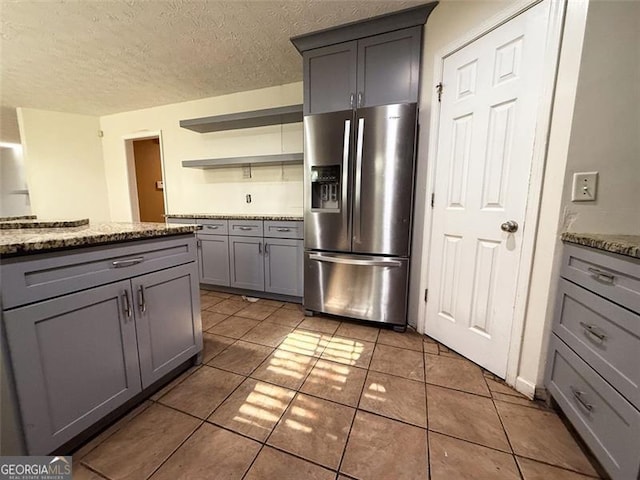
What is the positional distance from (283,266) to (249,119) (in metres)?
1.66

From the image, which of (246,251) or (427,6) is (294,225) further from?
(427,6)

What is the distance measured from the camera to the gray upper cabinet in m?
1.84

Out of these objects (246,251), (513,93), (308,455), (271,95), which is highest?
(271,95)

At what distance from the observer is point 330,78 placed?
2076 millimetres

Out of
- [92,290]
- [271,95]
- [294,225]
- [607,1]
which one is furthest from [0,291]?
[271,95]

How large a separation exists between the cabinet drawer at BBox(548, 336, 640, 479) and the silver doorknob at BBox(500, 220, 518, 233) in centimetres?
57

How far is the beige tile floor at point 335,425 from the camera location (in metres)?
1.00

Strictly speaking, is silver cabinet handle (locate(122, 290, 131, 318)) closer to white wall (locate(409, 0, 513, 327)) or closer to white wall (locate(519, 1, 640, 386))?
white wall (locate(409, 0, 513, 327))

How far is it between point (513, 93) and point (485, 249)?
0.87m

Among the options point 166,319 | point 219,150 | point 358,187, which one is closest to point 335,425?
point 166,319

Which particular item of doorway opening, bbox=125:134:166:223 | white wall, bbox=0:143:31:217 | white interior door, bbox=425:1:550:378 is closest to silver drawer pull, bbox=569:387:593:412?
white interior door, bbox=425:1:550:378

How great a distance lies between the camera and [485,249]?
61.1 inches

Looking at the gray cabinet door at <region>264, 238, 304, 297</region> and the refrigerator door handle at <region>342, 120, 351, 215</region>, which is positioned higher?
the refrigerator door handle at <region>342, 120, 351, 215</region>

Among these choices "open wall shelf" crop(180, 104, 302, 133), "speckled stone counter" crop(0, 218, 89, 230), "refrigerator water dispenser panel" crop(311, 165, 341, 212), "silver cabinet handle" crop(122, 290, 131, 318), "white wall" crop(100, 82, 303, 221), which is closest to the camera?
"silver cabinet handle" crop(122, 290, 131, 318)
